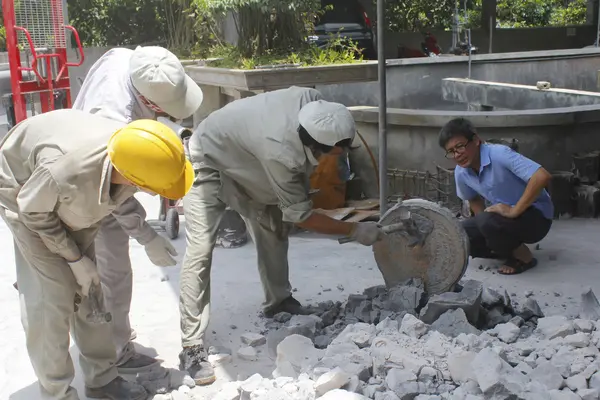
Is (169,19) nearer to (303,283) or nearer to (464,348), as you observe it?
(303,283)

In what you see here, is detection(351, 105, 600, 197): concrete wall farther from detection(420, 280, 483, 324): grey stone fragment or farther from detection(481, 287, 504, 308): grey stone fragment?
detection(420, 280, 483, 324): grey stone fragment

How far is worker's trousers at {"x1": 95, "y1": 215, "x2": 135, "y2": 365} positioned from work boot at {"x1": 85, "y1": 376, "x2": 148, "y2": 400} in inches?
11.7

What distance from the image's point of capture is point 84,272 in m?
3.02

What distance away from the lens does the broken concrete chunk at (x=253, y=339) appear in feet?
13.0

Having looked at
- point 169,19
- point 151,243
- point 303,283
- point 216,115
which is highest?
point 169,19

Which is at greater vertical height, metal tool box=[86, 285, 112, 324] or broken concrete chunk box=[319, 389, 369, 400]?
metal tool box=[86, 285, 112, 324]

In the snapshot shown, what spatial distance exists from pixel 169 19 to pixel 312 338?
7.14 metres

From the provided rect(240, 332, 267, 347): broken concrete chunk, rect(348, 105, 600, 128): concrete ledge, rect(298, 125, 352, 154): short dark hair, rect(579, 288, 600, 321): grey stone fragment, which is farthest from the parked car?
rect(298, 125, 352, 154): short dark hair

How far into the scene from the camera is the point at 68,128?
286 cm

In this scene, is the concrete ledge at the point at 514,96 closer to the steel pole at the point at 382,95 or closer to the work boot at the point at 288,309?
the steel pole at the point at 382,95

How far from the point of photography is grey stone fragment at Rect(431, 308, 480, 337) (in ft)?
11.9

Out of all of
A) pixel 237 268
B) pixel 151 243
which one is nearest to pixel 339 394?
pixel 151 243

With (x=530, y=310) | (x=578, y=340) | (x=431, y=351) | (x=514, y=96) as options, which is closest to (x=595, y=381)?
(x=578, y=340)

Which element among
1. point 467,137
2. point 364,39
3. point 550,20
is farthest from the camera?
point 550,20
